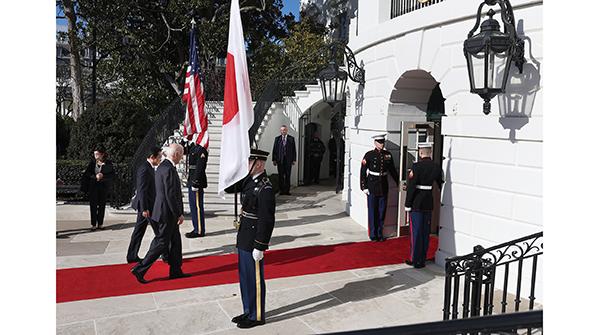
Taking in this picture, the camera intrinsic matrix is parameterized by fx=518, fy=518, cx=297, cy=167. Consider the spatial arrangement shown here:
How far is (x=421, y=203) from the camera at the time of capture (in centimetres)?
783

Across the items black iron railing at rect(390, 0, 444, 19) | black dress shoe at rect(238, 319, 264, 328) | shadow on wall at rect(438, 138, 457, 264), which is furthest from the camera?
black iron railing at rect(390, 0, 444, 19)

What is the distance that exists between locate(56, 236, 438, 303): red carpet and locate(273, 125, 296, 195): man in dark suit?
5.79 m

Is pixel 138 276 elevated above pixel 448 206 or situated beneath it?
situated beneath

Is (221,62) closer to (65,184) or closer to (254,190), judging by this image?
(65,184)

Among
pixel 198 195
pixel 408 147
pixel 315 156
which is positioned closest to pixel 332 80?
pixel 408 147

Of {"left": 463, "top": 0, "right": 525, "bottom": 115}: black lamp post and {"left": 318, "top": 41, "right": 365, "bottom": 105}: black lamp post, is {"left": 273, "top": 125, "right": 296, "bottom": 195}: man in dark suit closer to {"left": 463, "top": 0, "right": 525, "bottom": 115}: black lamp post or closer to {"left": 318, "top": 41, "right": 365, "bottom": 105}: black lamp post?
{"left": 318, "top": 41, "right": 365, "bottom": 105}: black lamp post

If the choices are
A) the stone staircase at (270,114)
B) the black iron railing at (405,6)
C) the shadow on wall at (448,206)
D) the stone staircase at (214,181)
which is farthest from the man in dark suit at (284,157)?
the shadow on wall at (448,206)

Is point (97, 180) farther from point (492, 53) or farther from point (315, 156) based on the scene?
point (315, 156)

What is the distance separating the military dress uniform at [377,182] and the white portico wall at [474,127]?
2.35 ft

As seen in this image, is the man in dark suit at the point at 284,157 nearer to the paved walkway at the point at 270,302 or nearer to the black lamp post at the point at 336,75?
the black lamp post at the point at 336,75

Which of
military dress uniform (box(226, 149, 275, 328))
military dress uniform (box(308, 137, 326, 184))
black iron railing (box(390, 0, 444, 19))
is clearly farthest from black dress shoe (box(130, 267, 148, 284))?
military dress uniform (box(308, 137, 326, 184))

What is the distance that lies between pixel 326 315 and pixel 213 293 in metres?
1.58

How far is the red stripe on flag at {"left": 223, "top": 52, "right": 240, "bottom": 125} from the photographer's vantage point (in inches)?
242

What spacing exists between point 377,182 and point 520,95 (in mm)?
3325
